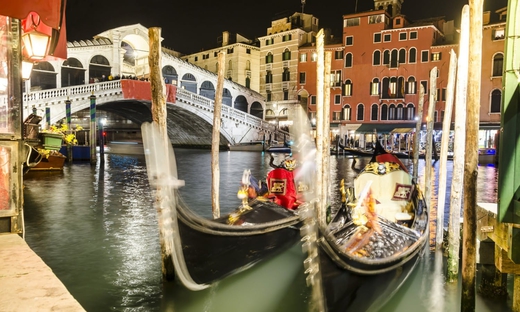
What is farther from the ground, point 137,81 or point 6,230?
point 137,81

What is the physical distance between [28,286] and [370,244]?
2.68m

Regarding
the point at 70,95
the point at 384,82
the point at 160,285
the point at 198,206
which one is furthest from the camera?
the point at 384,82

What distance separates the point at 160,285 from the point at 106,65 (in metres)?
20.3

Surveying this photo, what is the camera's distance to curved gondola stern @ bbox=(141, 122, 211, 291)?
374 centimetres

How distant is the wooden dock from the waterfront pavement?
2315 millimetres

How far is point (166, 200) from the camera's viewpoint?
372cm

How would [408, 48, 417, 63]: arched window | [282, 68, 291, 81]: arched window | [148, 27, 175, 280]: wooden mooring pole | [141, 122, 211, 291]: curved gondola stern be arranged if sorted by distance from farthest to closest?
[282, 68, 291, 81]: arched window → [408, 48, 417, 63]: arched window → [148, 27, 175, 280]: wooden mooring pole → [141, 122, 211, 291]: curved gondola stern

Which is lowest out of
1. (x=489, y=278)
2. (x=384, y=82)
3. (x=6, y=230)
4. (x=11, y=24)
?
(x=489, y=278)

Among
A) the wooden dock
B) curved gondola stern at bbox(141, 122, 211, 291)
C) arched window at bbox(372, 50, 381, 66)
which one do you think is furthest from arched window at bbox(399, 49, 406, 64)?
curved gondola stern at bbox(141, 122, 211, 291)

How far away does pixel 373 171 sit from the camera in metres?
5.67

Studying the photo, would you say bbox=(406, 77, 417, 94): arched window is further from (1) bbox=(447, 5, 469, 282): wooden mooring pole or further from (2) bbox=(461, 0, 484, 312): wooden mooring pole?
(2) bbox=(461, 0, 484, 312): wooden mooring pole

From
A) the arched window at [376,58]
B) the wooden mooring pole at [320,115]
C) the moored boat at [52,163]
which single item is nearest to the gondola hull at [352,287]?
the wooden mooring pole at [320,115]

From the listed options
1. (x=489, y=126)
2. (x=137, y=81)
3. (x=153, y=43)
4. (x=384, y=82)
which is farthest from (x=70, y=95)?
(x=489, y=126)

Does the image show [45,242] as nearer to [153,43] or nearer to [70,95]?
[153,43]
